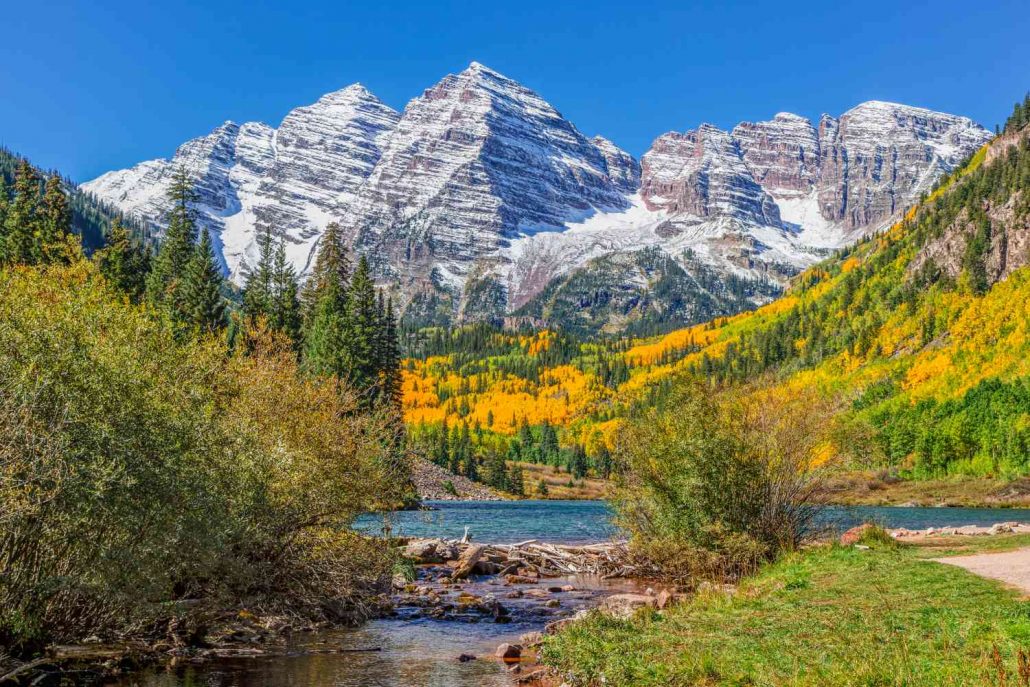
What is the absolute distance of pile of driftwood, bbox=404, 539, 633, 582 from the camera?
39.6m

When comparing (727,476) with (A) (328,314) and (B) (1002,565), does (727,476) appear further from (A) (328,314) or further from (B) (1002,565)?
(A) (328,314)

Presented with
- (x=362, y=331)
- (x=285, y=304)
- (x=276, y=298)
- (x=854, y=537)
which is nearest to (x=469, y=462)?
(x=362, y=331)

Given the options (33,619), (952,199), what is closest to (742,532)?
(33,619)

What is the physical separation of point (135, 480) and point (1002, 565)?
76.6 ft

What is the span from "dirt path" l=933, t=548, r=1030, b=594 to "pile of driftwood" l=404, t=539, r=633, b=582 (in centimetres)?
1555

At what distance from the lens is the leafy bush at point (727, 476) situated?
2877cm

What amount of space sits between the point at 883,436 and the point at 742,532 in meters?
121

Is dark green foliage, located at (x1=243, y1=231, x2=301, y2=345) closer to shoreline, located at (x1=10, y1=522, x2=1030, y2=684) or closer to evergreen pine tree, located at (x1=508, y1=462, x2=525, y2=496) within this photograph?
shoreline, located at (x1=10, y1=522, x2=1030, y2=684)

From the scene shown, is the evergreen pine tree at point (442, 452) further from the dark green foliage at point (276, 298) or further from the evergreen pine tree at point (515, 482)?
the dark green foliage at point (276, 298)

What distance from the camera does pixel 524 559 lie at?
143 ft

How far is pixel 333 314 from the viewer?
80750 millimetres

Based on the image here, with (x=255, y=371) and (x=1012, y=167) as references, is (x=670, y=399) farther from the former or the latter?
(x=1012, y=167)

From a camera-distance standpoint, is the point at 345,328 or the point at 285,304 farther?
the point at 285,304

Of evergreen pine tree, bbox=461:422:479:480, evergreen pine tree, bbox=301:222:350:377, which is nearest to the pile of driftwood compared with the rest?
evergreen pine tree, bbox=301:222:350:377
